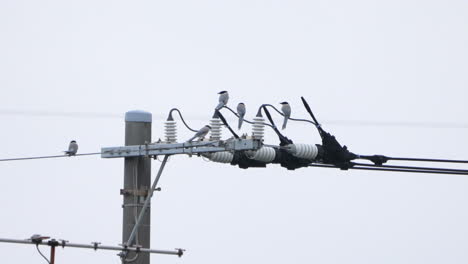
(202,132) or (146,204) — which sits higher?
(202,132)

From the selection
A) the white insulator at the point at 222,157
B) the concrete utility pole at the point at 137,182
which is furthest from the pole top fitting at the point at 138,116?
the white insulator at the point at 222,157

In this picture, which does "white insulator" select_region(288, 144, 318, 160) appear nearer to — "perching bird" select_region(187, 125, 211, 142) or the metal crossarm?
"perching bird" select_region(187, 125, 211, 142)

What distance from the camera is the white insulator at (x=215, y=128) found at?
14.6m

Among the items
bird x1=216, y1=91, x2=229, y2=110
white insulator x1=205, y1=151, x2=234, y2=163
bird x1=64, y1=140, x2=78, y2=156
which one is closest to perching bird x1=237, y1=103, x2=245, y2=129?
bird x1=216, y1=91, x2=229, y2=110

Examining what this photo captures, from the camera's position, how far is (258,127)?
14.3m

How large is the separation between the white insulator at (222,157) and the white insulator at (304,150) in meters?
0.82

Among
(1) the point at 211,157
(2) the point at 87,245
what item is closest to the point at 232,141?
(1) the point at 211,157

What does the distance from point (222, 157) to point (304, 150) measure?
43.9 inches

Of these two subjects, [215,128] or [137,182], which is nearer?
[215,128]

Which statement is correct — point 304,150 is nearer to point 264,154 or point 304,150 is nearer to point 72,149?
point 264,154

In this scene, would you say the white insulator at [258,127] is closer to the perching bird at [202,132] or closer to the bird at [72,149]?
the perching bird at [202,132]

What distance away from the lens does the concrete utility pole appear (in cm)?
1527

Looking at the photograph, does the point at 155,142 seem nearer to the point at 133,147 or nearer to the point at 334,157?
the point at 133,147

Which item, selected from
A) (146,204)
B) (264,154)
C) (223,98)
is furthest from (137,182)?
(264,154)
